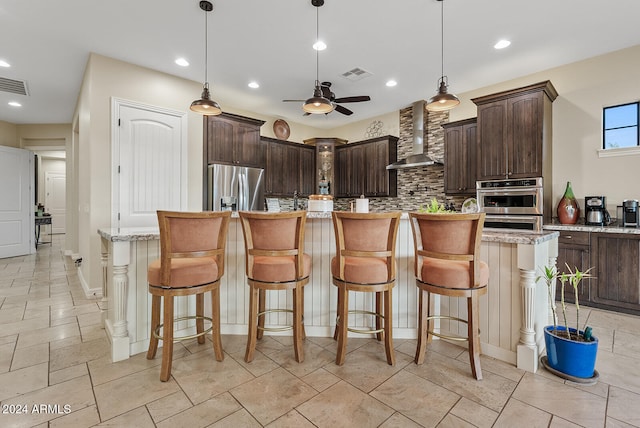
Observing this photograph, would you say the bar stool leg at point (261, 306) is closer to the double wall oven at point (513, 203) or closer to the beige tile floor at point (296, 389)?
the beige tile floor at point (296, 389)

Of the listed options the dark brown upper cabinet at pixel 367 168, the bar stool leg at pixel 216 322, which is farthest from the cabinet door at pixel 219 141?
the bar stool leg at pixel 216 322

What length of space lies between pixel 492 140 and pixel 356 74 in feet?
7.04

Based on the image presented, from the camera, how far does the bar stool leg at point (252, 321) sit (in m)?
2.05

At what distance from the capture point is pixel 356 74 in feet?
13.9

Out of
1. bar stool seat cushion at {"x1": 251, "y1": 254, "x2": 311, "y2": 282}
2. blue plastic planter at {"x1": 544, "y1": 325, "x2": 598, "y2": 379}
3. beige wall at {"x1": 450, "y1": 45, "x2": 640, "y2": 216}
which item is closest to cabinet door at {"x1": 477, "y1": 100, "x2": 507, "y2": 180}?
beige wall at {"x1": 450, "y1": 45, "x2": 640, "y2": 216}

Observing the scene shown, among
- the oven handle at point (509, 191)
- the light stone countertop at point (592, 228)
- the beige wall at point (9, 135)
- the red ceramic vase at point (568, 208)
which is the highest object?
the beige wall at point (9, 135)

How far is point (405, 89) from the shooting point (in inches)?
190

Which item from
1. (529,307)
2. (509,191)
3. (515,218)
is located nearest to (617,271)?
(515,218)

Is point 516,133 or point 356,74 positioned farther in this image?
point 356,74

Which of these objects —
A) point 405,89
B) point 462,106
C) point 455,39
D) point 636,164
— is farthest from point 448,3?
point 636,164

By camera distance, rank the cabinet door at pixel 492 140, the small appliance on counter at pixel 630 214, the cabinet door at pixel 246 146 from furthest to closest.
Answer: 1. the cabinet door at pixel 246 146
2. the cabinet door at pixel 492 140
3. the small appliance on counter at pixel 630 214

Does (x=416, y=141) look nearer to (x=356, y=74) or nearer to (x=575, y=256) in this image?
(x=356, y=74)

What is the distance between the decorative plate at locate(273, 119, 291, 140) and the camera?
6.27 m

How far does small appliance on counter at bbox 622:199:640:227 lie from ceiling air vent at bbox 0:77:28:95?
832cm
